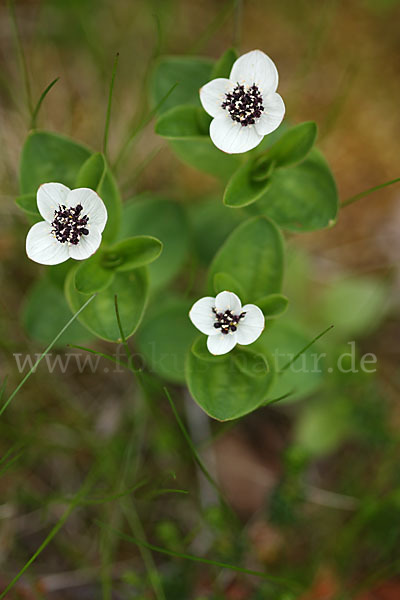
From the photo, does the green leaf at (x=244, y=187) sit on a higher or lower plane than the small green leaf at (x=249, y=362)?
higher

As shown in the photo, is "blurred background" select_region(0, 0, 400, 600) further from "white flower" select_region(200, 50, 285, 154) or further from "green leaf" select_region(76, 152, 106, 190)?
"green leaf" select_region(76, 152, 106, 190)

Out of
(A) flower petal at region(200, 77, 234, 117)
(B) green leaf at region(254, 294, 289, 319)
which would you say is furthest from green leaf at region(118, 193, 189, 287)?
(A) flower petal at region(200, 77, 234, 117)

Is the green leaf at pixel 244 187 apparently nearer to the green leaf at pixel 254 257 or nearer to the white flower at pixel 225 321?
the green leaf at pixel 254 257

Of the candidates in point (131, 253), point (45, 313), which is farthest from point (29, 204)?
point (45, 313)

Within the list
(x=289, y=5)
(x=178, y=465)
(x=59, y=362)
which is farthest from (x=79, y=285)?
(x=289, y=5)

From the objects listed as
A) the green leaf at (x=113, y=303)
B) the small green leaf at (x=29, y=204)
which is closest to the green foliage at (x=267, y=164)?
the green leaf at (x=113, y=303)

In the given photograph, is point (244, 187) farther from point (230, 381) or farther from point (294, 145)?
point (230, 381)
